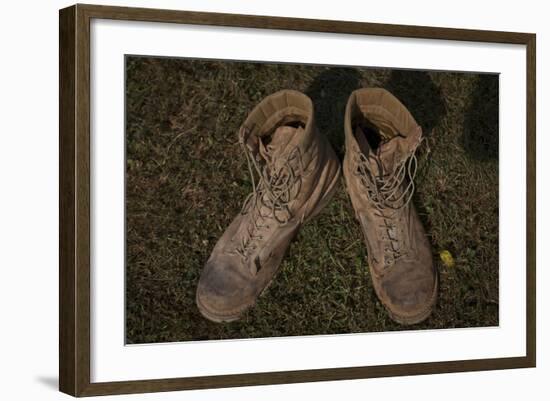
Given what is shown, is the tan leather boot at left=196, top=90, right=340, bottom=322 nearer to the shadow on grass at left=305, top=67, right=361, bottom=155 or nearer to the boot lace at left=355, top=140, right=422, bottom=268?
the shadow on grass at left=305, top=67, right=361, bottom=155

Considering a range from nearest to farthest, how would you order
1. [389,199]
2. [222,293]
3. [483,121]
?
[222,293] → [389,199] → [483,121]

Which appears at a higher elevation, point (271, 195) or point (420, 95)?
point (420, 95)

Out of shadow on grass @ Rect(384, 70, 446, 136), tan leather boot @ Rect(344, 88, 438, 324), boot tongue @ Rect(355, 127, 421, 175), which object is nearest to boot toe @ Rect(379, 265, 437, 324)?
tan leather boot @ Rect(344, 88, 438, 324)

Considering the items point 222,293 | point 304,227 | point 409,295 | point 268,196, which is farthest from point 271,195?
point 409,295

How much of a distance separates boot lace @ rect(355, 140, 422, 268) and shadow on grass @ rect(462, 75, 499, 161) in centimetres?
20

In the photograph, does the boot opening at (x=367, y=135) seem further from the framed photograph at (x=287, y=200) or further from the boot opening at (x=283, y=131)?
the boot opening at (x=283, y=131)

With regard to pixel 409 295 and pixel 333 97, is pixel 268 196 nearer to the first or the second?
pixel 333 97

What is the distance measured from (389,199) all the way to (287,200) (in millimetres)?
334

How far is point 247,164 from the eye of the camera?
4.00 m

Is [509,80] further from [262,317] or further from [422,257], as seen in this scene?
[262,317]

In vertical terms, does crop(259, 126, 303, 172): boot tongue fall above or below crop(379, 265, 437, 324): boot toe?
above

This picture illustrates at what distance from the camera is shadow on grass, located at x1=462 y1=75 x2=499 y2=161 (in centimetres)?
431

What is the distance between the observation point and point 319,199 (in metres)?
4.09

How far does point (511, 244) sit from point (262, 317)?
88cm
